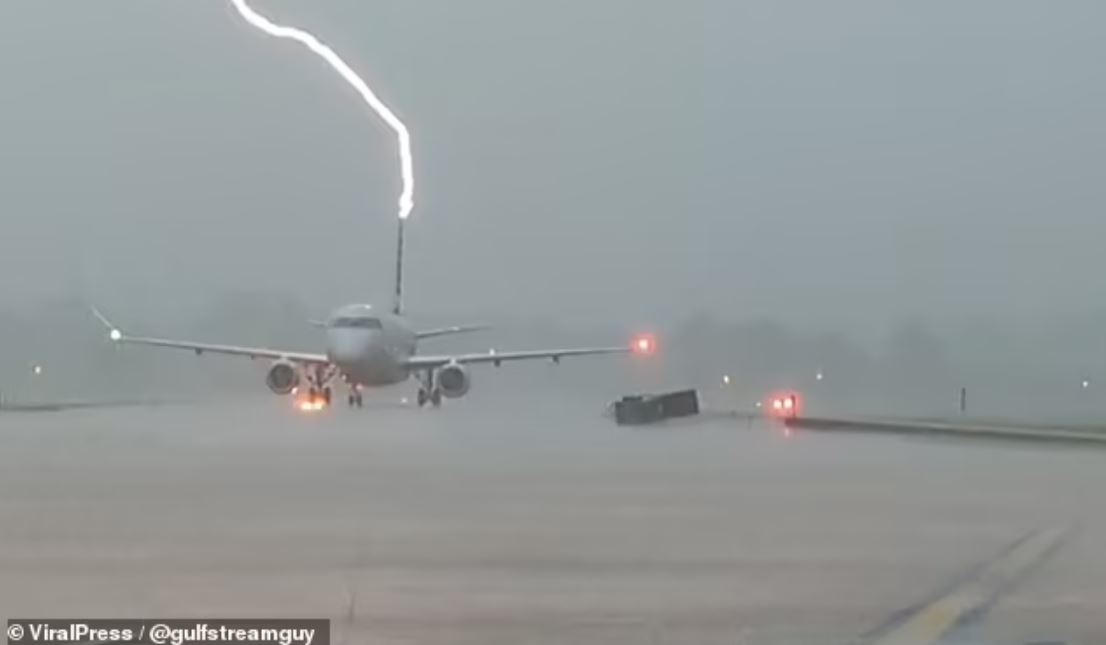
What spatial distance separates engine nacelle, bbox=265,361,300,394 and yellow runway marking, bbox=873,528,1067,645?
40608mm

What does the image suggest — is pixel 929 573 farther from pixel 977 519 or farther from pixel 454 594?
pixel 977 519

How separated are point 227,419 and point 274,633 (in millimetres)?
31862

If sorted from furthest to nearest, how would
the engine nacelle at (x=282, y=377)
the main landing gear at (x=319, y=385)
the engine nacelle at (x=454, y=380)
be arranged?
the engine nacelle at (x=454, y=380) → the engine nacelle at (x=282, y=377) → the main landing gear at (x=319, y=385)

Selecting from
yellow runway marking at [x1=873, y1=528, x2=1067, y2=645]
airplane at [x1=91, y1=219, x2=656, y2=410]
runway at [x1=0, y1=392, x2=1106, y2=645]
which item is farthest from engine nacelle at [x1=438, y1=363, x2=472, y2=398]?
yellow runway marking at [x1=873, y1=528, x2=1067, y2=645]

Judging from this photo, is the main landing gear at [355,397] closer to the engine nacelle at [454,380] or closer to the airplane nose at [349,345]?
the airplane nose at [349,345]

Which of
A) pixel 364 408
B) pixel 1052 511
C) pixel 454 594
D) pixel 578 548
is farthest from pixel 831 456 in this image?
pixel 364 408

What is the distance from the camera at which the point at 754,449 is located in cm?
3073

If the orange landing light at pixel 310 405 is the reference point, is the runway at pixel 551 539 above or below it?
below

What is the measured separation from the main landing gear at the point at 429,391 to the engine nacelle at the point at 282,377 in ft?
11.5
